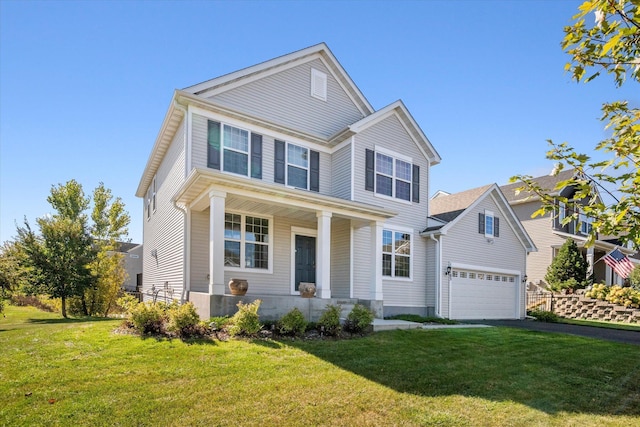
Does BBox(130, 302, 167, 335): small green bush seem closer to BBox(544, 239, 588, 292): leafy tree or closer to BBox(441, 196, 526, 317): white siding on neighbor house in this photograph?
BBox(441, 196, 526, 317): white siding on neighbor house

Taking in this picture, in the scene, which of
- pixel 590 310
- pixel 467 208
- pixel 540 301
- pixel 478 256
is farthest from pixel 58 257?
pixel 590 310

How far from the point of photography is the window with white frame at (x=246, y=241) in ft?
37.2

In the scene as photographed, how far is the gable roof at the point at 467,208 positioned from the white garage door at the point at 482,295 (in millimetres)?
1979

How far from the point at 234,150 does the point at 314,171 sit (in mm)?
3094

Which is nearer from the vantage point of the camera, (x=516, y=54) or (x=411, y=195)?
(x=516, y=54)

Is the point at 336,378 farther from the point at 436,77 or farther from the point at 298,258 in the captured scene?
the point at 436,77

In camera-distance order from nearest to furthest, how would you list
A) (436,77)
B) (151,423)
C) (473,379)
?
1. (151,423)
2. (473,379)
3. (436,77)

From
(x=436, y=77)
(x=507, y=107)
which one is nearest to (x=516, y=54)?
(x=507, y=107)

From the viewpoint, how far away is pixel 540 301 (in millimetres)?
21500

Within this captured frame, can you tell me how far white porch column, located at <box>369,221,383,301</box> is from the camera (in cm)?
1203

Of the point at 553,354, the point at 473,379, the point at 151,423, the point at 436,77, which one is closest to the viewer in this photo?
the point at 151,423

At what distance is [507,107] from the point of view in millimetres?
10789

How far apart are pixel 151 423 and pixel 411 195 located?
42.3 feet

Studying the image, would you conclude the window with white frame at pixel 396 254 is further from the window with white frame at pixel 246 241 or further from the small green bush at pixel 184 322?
the small green bush at pixel 184 322
